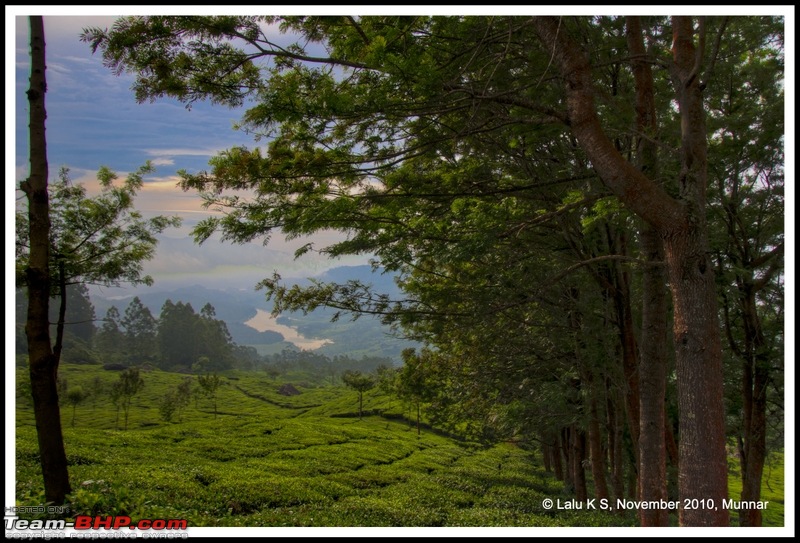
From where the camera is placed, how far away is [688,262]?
196 inches

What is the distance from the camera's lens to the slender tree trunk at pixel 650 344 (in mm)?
6766

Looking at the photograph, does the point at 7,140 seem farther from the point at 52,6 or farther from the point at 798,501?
the point at 798,501

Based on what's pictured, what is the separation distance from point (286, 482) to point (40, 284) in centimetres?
1106

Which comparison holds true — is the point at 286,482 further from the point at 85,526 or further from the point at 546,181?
the point at 546,181

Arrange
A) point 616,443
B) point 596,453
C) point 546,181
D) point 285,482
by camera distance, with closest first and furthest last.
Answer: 1. point 546,181
2. point 616,443
3. point 596,453
4. point 285,482

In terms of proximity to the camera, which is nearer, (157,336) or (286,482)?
(286,482)

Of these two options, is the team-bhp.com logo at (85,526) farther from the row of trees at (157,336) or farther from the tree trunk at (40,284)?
the row of trees at (157,336)

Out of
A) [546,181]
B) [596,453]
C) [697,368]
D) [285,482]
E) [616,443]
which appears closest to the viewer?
[697,368]

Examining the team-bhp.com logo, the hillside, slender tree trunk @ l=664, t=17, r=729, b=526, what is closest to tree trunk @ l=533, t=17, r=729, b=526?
slender tree trunk @ l=664, t=17, r=729, b=526

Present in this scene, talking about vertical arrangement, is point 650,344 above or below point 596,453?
above

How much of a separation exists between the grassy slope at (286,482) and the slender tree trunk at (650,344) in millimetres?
3415

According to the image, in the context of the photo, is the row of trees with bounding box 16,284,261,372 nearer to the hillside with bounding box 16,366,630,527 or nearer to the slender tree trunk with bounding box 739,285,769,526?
the hillside with bounding box 16,366,630,527

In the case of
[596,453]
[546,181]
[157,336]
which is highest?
[546,181]

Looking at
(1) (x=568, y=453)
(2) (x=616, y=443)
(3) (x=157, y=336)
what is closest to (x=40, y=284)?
(2) (x=616, y=443)
